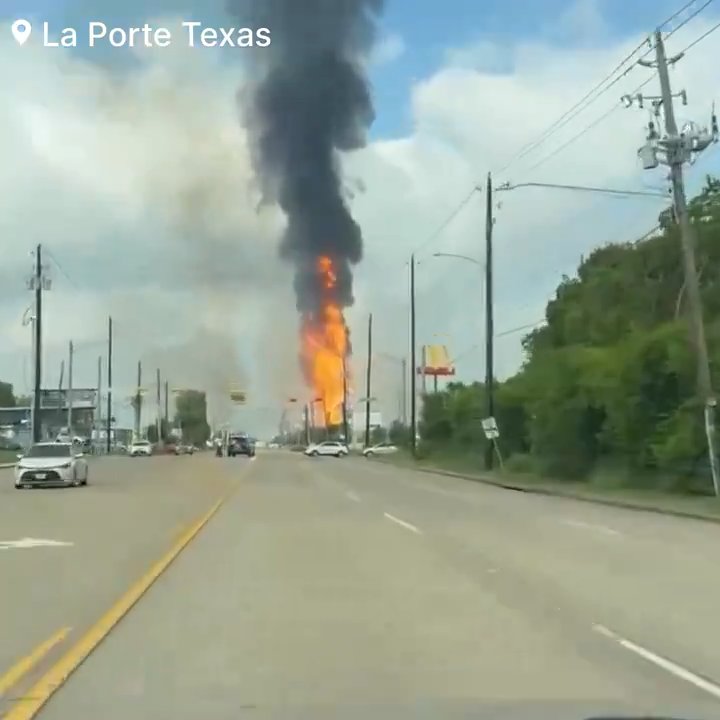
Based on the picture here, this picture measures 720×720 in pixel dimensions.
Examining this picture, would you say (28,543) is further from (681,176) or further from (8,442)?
(8,442)

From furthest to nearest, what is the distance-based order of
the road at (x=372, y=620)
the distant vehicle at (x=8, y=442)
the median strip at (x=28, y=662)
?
the distant vehicle at (x=8, y=442)
the median strip at (x=28, y=662)
the road at (x=372, y=620)

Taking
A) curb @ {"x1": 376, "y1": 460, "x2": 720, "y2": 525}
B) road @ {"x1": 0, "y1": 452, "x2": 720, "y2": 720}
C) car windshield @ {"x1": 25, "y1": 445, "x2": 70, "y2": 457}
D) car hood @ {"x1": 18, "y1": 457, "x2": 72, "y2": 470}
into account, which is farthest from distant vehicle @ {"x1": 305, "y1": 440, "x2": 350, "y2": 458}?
road @ {"x1": 0, "y1": 452, "x2": 720, "y2": 720}

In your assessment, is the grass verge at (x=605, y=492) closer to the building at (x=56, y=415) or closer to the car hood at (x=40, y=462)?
the car hood at (x=40, y=462)

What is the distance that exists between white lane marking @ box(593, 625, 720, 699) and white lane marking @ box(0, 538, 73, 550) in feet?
38.0

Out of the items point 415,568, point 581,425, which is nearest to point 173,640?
point 415,568

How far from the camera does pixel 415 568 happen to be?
698 inches

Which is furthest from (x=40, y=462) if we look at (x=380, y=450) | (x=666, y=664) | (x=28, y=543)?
(x=380, y=450)

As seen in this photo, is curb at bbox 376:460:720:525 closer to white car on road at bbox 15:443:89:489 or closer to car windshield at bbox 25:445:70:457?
white car on road at bbox 15:443:89:489

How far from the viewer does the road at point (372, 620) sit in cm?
893

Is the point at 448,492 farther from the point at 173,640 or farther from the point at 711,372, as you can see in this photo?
the point at 173,640

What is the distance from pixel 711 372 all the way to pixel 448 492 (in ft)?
29.9

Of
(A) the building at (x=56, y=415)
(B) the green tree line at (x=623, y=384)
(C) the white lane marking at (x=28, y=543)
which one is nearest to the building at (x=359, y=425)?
(A) the building at (x=56, y=415)

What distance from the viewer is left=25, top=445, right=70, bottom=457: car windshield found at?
45.4 m

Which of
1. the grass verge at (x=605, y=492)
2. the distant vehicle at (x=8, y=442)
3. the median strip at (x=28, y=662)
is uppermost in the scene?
the distant vehicle at (x=8, y=442)
